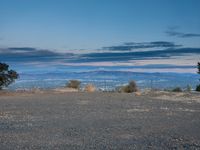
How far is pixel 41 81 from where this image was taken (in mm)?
59906

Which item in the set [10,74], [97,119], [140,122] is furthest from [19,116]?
[10,74]

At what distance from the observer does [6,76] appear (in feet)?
158

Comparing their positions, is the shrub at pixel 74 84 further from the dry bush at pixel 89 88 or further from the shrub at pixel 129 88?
the shrub at pixel 129 88

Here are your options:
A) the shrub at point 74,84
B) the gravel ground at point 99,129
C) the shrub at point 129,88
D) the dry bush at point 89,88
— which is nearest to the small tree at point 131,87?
the shrub at point 129,88

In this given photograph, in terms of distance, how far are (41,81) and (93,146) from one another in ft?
152

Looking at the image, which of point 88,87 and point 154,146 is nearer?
point 154,146

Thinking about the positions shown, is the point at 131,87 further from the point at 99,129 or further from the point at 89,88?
the point at 99,129

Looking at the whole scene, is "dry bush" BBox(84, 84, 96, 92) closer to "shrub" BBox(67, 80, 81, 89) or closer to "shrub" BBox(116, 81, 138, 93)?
"shrub" BBox(116, 81, 138, 93)

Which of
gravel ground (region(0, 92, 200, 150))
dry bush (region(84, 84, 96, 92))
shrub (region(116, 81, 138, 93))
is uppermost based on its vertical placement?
gravel ground (region(0, 92, 200, 150))

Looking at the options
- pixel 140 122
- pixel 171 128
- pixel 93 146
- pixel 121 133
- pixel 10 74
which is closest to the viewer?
pixel 93 146

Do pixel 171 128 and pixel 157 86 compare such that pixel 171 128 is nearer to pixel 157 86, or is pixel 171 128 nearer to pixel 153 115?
pixel 153 115

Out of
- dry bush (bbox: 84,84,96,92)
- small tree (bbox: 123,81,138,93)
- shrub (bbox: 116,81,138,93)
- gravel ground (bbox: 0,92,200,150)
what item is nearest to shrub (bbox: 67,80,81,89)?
dry bush (bbox: 84,84,96,92)

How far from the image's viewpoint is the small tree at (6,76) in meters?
47.6

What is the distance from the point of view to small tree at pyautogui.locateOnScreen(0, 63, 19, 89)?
4759cm
